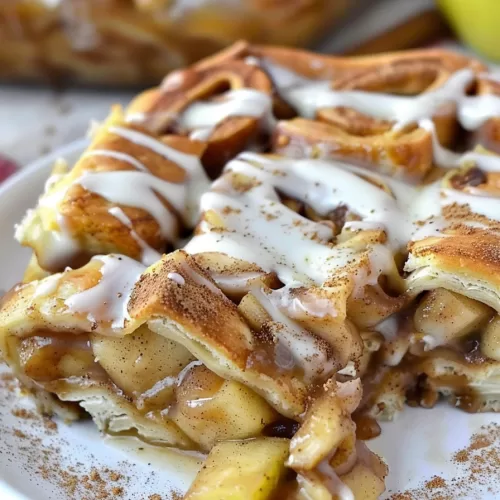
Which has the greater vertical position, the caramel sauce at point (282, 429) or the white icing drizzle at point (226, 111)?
the white icing drizzle at point (226, 111)

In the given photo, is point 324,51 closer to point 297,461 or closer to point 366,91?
point 366,91

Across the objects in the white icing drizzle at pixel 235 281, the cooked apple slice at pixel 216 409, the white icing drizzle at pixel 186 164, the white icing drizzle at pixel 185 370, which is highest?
the white icing drizzle at pixel 186 164

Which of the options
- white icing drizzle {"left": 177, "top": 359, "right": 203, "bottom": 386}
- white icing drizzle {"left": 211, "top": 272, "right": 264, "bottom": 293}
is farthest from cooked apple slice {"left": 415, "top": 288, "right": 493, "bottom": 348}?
white icing drizzle {"left": 177, "top": 359, "right": 203, "bottom": 386}

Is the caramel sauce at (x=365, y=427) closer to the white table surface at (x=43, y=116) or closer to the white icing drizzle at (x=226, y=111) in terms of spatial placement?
the white icing drizzle at (x=226, y=111)

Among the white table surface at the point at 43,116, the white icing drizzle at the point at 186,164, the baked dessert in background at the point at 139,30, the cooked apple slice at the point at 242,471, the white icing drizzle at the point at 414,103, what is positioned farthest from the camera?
the white table surface at the point at 43,116

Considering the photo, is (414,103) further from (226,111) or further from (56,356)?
(56,356)

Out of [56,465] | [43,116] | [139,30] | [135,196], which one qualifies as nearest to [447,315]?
[135,196]

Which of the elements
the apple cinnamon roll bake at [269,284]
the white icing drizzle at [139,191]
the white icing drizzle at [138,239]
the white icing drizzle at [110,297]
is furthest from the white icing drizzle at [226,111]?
the white icing drizzle at [110,297]
